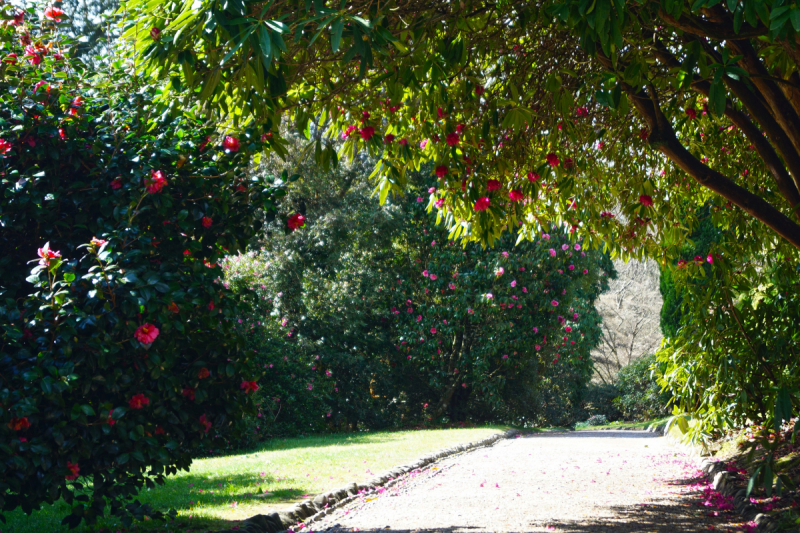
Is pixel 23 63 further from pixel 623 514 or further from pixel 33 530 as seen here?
pixel 623 514

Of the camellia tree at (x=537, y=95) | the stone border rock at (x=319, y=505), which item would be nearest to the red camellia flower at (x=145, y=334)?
the camellia tree at (x=537, y=95)

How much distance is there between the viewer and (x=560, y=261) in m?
16.0

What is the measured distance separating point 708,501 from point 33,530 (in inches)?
222

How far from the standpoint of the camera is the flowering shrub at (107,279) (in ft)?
11.0

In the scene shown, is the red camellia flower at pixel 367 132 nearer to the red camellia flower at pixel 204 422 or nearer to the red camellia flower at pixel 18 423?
the red camellia flower at pixel 204 422

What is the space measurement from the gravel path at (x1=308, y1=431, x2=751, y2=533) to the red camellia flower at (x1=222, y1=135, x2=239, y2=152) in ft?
9.76

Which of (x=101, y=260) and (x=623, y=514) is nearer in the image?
(x=101, y=260)

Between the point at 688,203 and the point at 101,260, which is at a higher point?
the point at 688,203

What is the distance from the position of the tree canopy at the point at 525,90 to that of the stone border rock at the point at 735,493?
2.10 meters

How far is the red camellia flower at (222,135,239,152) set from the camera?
4.20m

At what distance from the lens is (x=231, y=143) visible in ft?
13.8

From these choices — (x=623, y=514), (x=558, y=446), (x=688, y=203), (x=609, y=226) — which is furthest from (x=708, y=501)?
(x=558, y=446)

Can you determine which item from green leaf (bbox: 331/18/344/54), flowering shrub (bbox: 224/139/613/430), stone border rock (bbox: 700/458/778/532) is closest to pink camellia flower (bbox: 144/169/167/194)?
green leaf (bbox: 331/18/344/54)

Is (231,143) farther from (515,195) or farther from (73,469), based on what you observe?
→ (515,195)
